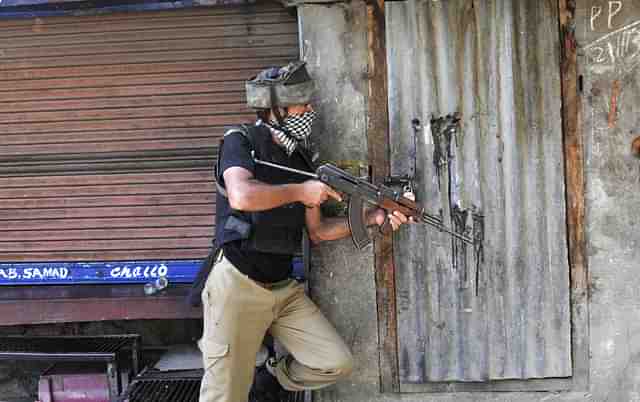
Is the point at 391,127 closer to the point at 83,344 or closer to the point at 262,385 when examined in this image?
the point at 262,385

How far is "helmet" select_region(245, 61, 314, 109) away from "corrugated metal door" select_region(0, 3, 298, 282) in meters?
0.65

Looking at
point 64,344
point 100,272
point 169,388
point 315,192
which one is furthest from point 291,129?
point 64,344

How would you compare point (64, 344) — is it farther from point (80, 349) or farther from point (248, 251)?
point (248, 251)

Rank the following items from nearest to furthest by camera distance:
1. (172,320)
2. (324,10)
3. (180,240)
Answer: (324,10) → (180,240) → (172,320)

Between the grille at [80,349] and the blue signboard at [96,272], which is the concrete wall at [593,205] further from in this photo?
the grille at [80,349]

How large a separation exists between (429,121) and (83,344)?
2653 mm

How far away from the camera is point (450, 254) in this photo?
4.05 m

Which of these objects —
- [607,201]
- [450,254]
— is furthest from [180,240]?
[607,201]

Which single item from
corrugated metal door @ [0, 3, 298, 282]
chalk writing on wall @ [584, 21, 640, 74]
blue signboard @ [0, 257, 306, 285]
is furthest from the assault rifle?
chalk writing on wall @ [584, 21, 640, 74]

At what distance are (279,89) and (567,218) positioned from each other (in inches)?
73.0

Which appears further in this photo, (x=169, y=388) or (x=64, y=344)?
(x=64, y=344)

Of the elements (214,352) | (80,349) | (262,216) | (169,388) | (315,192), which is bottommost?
(169,388)

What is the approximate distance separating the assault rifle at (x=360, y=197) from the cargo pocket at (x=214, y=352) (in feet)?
2.92

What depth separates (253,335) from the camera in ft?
11.8
